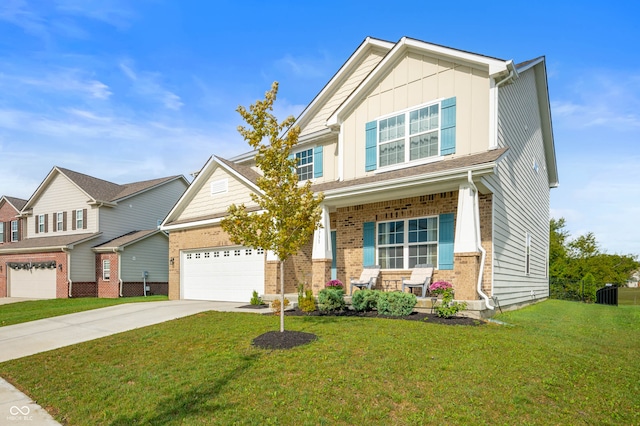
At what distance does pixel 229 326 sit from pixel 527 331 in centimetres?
646

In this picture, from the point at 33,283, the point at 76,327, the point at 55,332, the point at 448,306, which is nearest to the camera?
the point at 448,306

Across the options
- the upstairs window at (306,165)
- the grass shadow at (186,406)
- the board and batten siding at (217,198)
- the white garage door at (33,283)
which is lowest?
the white garage door at (33,283)

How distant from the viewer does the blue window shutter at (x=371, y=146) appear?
12.6 meters

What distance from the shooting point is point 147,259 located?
2425 centimetres

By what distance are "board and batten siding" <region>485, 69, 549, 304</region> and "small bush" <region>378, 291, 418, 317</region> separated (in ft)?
8.47

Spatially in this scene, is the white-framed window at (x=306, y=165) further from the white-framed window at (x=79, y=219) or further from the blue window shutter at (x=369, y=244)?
the white-framed window at (x=79, y=219)

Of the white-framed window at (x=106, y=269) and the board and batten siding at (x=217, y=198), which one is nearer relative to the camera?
the board and batten siding at (x=217, y=198)

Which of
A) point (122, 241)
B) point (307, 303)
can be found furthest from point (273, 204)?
point (122, 241)

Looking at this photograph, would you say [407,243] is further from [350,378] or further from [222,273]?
[222,273]

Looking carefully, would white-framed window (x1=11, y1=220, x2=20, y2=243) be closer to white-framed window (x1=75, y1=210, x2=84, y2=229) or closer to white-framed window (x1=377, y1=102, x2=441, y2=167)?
white-framed window (x1=75, y1=210, x2=84, y2=229)

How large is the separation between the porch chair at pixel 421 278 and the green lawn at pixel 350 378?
6.94 feet

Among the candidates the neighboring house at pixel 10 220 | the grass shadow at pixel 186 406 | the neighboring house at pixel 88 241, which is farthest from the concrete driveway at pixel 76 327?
the neighboring house at pixel 10 220

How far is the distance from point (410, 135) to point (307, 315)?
6060 mm

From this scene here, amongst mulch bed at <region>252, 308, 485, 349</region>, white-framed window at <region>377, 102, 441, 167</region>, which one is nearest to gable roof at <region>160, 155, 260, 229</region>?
white-framed window at <region>377, 102, 441, 167</region>
